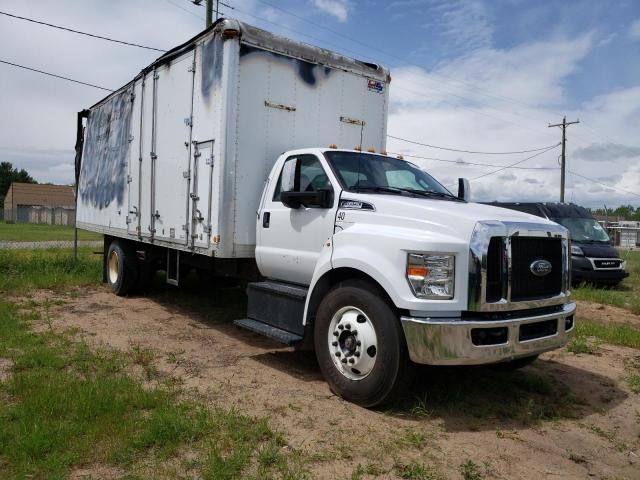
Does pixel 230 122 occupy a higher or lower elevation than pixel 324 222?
higher

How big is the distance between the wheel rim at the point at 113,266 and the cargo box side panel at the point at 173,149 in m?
2.37

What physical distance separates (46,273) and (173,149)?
19.8 feet

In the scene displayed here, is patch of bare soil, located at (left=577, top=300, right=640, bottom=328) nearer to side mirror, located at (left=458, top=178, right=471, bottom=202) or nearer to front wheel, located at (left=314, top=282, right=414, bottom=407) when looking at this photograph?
side mirror, located at (left=458, top=178, right=471, bottom=202)

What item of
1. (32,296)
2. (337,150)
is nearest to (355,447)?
(337,150)

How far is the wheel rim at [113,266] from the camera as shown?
9859mm

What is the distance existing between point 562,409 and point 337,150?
323cm

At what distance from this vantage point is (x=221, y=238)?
613cm

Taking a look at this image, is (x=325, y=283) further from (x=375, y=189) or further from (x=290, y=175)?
(x=290, y=175)

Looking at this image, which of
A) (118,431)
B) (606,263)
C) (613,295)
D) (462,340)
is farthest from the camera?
(606,263)

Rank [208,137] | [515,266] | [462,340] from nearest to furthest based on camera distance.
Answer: [462,340] < [515,266] < [208,137]

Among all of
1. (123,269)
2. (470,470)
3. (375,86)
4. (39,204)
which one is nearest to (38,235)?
(123,269)

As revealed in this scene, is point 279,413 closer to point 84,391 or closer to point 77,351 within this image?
point 84,391

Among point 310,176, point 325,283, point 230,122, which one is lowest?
point 325,283

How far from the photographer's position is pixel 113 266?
10.1m
